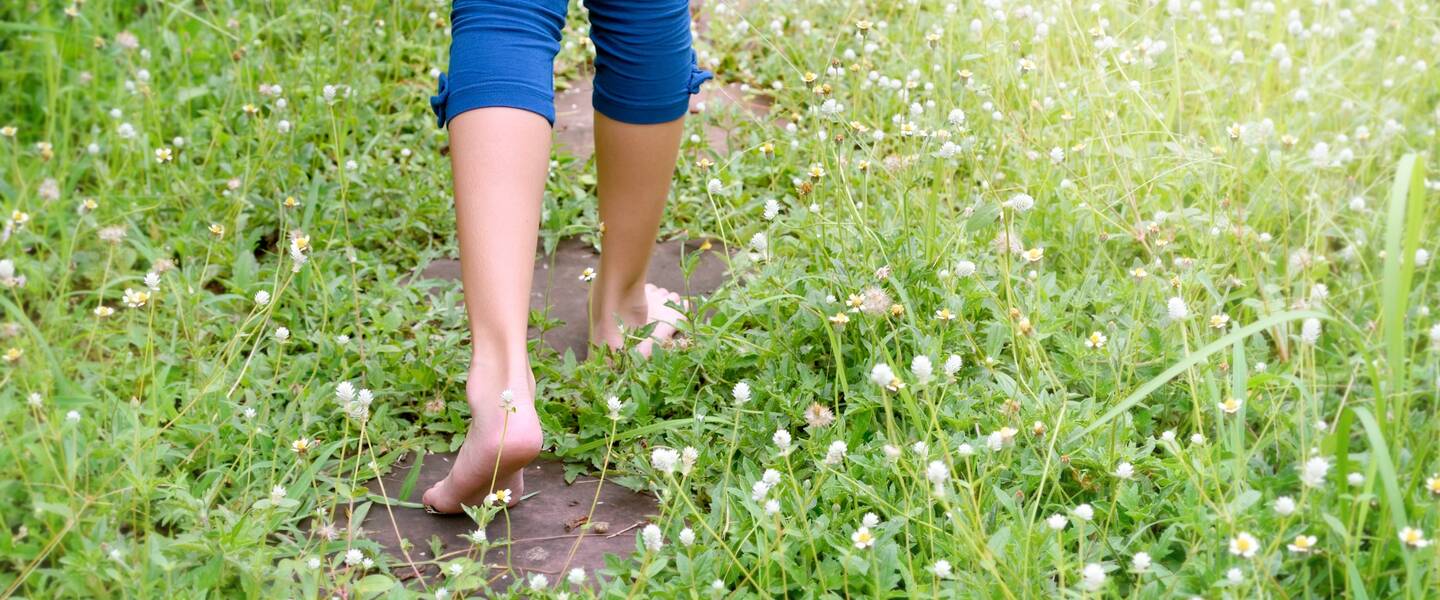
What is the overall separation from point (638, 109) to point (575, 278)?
802mm

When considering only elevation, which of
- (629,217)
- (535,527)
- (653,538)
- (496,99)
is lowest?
(535,527)

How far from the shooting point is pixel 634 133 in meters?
2.16

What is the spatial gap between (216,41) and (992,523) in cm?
276

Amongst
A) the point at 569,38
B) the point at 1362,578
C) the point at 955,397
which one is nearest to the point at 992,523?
the point at 955,397

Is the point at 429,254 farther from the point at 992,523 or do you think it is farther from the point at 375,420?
the point at 992,523

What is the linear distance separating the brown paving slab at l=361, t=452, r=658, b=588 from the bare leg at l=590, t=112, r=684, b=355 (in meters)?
0.35

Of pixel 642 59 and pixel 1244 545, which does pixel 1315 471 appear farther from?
pixel 642 59

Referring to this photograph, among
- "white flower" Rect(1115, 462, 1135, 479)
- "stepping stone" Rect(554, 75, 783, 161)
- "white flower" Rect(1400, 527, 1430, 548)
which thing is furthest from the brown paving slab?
"stepping stone" Rect(554, 75, 783, 161)

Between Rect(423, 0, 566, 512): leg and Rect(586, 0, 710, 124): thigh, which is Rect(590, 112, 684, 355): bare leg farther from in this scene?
Rect(423, 0, 566, 512): leg

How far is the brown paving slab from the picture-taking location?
193 cm

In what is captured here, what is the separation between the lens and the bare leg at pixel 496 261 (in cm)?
182

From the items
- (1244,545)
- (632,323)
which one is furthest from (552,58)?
(1244,545)

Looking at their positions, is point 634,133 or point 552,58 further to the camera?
point 634,133

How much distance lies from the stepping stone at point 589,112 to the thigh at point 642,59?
3.59 feet
